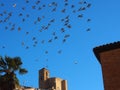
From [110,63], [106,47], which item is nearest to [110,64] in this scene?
[110,63]

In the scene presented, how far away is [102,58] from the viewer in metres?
21.4

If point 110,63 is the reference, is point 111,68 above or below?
below

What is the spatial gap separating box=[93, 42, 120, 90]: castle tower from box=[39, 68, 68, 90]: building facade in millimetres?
95395

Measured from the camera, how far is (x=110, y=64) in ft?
68.8

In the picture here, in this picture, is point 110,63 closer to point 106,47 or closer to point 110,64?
point 110,64

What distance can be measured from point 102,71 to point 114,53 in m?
1.35

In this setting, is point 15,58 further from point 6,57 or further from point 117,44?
point 117,44

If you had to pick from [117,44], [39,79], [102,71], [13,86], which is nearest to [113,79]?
[102,71]

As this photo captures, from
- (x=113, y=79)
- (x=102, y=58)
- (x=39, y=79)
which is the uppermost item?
(x=39, y=79)

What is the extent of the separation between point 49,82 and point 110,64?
333 ft

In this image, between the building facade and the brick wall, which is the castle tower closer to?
the brick wall

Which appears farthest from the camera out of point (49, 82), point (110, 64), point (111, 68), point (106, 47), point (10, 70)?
point (49, 82)

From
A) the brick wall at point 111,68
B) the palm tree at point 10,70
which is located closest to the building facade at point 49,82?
the palm tree at point 10,70

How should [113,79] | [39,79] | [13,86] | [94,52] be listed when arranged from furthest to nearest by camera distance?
[39,79]
[13,86]
[94,52]
[113,79]
